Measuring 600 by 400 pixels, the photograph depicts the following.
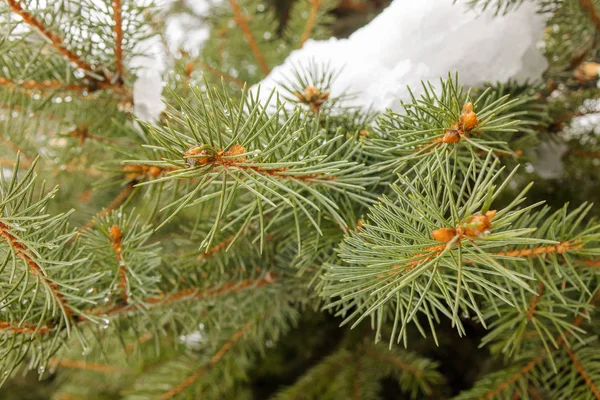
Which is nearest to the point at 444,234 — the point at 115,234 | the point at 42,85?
the point at 115,234

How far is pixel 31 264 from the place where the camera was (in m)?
0.43

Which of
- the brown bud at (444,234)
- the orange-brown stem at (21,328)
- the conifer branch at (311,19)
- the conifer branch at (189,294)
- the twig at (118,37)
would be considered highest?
the conifer branch at (311,19)

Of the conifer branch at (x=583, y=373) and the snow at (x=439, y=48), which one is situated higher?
the snow at (x=439, y=48)

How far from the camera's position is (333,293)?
44 centimetres

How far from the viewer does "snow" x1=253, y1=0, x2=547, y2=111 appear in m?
0.59

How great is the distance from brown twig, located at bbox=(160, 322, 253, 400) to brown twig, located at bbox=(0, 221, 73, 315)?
1.11 ft

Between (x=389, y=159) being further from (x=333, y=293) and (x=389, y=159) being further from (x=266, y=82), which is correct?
(x=266, y=82)

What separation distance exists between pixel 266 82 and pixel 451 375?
2.60ft

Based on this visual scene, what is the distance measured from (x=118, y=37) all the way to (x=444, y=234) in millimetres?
500

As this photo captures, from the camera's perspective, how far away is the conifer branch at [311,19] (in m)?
0.96

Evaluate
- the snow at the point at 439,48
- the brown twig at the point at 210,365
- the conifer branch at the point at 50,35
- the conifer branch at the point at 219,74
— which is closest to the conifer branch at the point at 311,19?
the conifer branch at the point at 219,74

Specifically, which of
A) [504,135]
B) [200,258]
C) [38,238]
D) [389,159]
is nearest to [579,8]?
[504,135]

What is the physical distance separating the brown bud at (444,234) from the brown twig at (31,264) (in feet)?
1.15

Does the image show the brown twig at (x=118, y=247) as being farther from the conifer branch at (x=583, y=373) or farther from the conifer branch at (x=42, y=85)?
the conifer branch at (x=583, y=373)
